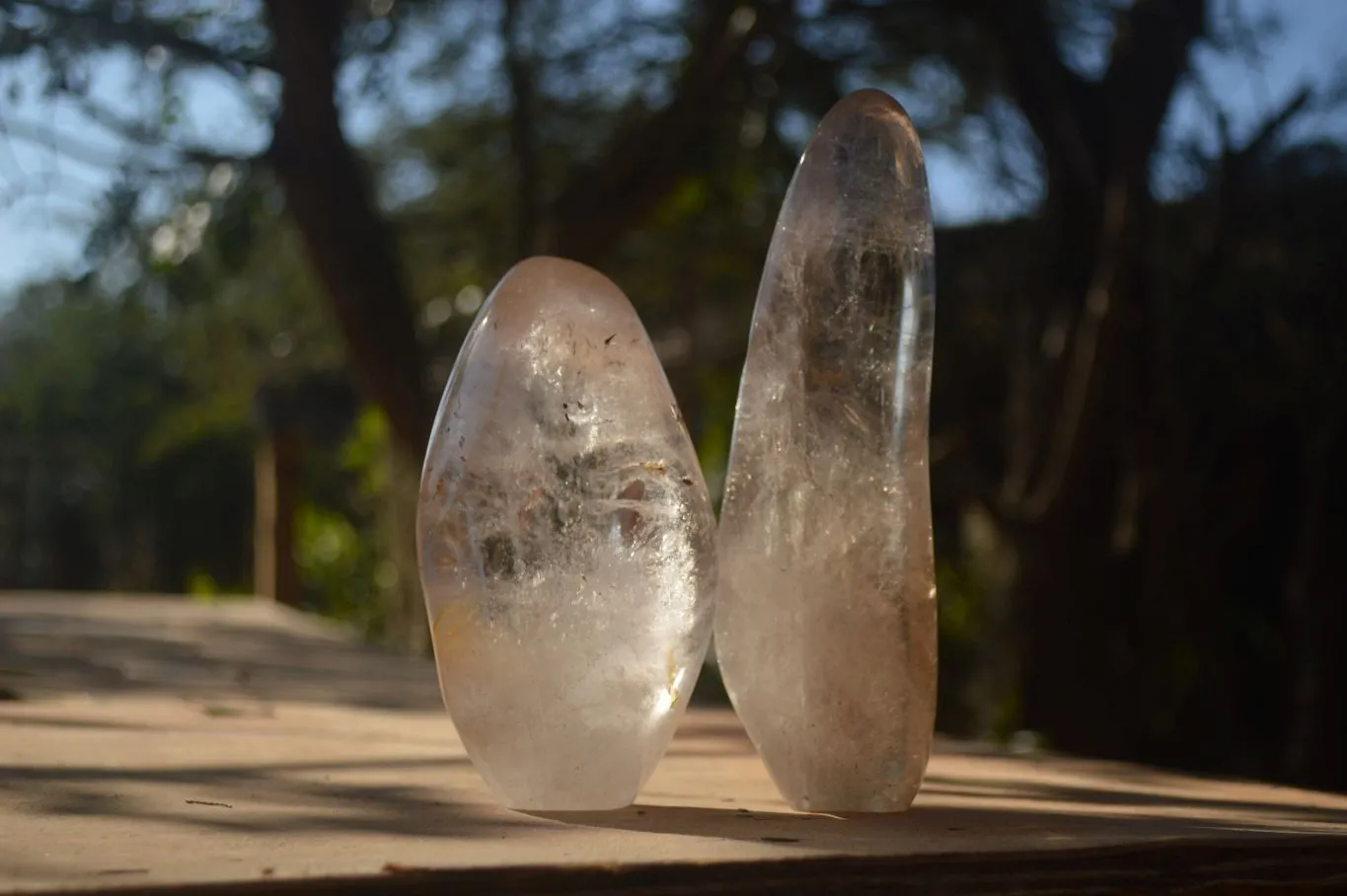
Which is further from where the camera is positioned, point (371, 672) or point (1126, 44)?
point (1126, 44)

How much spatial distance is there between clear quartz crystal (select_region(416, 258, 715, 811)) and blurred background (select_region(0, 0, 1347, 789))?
2.15 metres

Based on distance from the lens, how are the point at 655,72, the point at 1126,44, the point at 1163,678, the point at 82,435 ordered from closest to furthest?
the point at 1126,44, the point at 1163,678, the point at 655,72, the point at 82,435

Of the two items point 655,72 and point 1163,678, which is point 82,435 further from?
point 1163,678

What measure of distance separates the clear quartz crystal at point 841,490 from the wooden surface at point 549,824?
0.09 meters

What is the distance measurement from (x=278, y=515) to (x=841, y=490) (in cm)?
541

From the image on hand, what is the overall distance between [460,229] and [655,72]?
3.15ft

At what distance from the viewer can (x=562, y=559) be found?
4.51 feet

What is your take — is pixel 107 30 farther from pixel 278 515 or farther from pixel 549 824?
pixel 549 824

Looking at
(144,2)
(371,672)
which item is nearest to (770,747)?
(371,672)

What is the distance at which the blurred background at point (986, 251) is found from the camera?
13.0ft

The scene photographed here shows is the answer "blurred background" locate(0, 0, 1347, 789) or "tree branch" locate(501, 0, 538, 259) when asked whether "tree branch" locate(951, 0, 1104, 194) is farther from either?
"tree branch" locate(501, 0, 538, 259)

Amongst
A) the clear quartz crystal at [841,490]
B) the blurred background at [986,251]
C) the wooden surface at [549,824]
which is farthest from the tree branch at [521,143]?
the clear quartz crystal at [841,490]

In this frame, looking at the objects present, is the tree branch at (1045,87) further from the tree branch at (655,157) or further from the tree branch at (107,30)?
the tree branch at (107,30)

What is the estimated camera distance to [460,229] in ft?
17.6
